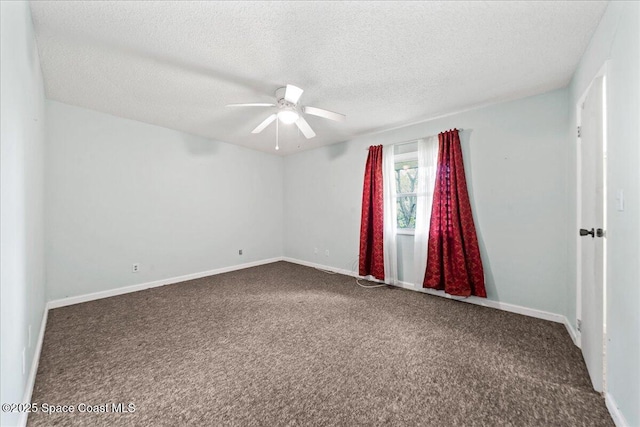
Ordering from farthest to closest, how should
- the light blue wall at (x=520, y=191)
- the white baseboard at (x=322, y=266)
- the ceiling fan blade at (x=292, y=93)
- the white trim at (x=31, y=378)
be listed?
the white baseboard at (x=322, y=266) → the light blue wall at (x=520, y=191) → the ceiling fan blade at (x=292, y=93) → the white trim at (x=31, y=378)

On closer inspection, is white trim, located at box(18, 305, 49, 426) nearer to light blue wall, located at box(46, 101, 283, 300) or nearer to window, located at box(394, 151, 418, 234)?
light blue wall, located at box(46, 101, 283, 300)

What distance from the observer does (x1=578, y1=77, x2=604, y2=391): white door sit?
155 centimetres

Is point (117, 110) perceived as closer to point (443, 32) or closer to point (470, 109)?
point (443, 32)

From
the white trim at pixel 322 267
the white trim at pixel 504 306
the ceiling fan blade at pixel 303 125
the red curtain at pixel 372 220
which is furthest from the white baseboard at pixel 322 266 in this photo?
the ceiling fan blade at pixel 303 125

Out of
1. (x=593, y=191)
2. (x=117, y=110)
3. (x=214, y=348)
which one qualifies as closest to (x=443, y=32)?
(x=593, y=191)

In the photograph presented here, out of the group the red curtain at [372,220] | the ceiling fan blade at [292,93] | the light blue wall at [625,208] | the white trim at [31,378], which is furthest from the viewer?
the red curtain at [372,220]

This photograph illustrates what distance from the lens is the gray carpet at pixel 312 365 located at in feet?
4.62

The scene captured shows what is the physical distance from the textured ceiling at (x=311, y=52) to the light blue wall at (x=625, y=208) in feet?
1.30

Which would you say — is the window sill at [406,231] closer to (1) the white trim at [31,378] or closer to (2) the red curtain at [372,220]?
(2) the red curtain at [372,220]

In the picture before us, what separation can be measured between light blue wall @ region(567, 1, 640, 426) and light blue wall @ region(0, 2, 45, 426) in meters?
2.71

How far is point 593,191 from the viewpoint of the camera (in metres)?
1.68

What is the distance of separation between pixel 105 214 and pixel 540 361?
4801mm

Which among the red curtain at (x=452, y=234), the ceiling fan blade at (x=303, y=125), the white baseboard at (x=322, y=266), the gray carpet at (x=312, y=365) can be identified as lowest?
the gray carpet at (x=312, y=365)

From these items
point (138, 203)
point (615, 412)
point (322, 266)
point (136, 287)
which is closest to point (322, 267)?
point (322, 266)
